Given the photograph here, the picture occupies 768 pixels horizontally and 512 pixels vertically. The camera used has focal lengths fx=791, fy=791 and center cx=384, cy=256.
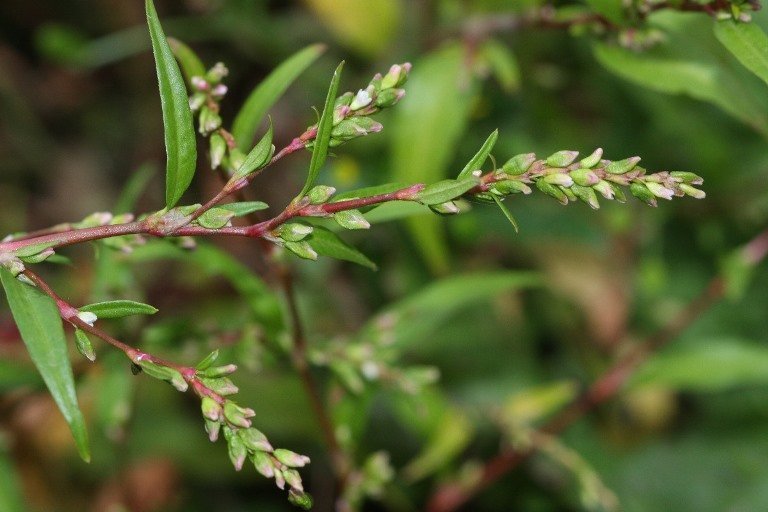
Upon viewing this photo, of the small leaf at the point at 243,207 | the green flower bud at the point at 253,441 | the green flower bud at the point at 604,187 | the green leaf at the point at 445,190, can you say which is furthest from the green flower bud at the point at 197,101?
the green flower bud at the point at 604,187

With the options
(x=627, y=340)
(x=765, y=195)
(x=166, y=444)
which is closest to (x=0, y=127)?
(x=166, y=444)

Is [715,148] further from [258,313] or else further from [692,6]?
[258,313]

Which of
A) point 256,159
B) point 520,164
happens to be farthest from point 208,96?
point 520,164

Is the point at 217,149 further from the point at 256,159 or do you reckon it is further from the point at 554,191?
the point at 554,191

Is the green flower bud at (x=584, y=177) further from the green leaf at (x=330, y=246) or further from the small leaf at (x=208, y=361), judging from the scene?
the small leaf at (x=208, y=361)

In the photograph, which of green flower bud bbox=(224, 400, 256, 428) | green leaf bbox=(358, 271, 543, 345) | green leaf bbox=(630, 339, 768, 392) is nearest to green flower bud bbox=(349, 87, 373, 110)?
green flower bud bbox=(224, 400, 256, 428)

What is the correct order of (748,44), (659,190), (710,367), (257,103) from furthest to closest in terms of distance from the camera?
1. (710,367)
2. (257,103)
3. (748,44)
4. (659,190)

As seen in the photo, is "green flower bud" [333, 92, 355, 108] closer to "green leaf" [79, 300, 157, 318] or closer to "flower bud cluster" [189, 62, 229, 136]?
"flower bud cluster" [189, 62, 229, 136]
